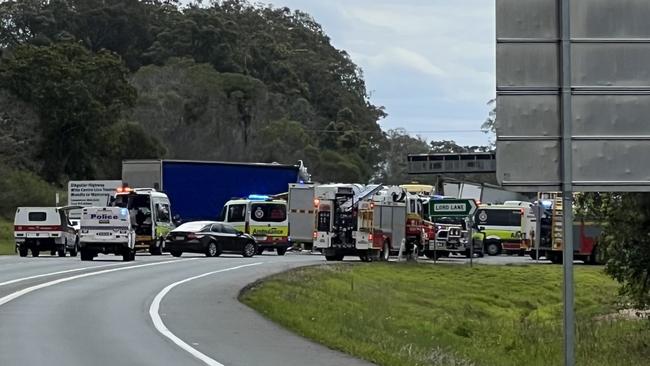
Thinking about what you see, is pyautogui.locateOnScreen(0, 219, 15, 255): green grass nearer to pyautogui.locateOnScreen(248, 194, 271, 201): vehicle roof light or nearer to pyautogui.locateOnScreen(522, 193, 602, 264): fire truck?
pyautogui.locateOnScreen(248, 194, 271, 201): vehicle roof light

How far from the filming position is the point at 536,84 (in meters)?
9.44

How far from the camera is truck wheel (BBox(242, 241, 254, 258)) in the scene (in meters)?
46.2

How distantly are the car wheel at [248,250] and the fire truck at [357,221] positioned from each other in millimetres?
5447

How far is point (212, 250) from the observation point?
1790 inches

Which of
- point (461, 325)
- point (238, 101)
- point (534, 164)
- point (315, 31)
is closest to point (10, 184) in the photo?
point (238, 101)

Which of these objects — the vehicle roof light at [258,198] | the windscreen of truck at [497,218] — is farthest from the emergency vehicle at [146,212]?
the windscreen of truck at [497,218]

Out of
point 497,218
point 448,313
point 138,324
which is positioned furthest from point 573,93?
point 497,218

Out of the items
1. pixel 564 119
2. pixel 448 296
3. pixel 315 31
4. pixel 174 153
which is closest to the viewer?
pixel 564 119

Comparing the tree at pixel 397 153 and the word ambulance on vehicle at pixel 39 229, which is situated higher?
the tree at pixel 397 153

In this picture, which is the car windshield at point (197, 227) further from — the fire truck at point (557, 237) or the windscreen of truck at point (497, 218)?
the windscreen of truck at point (497, 218)

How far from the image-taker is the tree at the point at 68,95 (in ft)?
227

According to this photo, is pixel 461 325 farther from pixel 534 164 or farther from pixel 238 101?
pixel 238 101

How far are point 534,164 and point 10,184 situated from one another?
58.7 m

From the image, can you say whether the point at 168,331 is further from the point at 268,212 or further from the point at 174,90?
the point at 174,90
